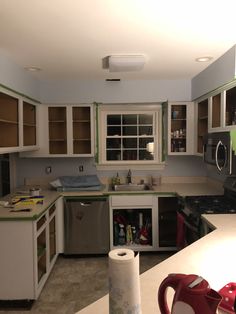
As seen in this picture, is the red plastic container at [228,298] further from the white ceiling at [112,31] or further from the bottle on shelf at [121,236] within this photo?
the bottle on shelf at [121,236]

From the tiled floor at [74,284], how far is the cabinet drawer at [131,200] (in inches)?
28.4

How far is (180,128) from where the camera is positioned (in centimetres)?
431

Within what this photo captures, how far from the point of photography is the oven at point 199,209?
2.78m

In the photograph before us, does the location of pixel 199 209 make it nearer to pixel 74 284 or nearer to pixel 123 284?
pixel 74 284

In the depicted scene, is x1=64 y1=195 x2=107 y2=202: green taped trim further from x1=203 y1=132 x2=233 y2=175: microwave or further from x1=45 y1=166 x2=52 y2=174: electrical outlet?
x1=203 y1=132 x2=233 y2=175: microwave

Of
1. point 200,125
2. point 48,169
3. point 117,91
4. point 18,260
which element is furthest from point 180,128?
point 18,260

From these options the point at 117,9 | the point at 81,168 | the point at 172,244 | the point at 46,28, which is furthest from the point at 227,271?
the point at 81,168

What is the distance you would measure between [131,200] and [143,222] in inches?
17.7

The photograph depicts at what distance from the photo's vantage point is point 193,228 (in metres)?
2.91

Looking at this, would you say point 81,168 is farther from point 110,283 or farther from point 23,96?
point 110,283

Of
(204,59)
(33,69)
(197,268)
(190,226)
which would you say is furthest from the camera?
(33,69)

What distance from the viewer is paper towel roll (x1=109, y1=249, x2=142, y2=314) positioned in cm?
89

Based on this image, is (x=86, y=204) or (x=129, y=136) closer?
(x=86, y=204)

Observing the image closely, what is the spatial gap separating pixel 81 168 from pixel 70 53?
6.53 ft
